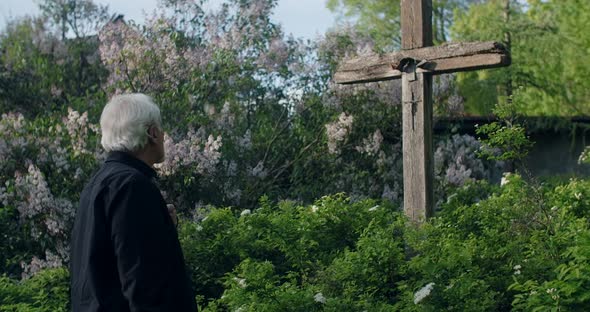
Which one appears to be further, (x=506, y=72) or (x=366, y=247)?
(x=506, y=72)

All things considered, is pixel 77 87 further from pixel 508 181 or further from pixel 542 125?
pixel 542 125

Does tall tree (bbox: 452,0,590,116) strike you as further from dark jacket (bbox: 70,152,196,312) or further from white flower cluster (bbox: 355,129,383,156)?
dark jacket (bbox: 70,152,196,312)

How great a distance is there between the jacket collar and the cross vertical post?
4.35 m

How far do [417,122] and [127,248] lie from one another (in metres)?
4.82

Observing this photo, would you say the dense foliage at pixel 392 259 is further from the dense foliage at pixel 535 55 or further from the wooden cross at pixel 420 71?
the dense foliage at pixel 535 55

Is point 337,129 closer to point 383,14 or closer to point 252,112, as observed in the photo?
point 252,112

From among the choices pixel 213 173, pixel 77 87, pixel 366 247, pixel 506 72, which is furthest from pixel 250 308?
pixel 506 72

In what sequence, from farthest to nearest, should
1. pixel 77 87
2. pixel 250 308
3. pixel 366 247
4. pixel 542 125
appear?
pixel 542 125, pixel 77 87, pixel 366 247, pixel 250 308

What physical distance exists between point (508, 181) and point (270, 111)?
5.51 meters

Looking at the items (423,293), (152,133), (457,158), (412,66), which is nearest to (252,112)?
(457,158)

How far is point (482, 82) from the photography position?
23.2 meters

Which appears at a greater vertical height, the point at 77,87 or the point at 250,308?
the point at 77,87

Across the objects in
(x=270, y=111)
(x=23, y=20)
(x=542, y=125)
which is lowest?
(x=542, y=125)

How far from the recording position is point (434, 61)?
804 cm
